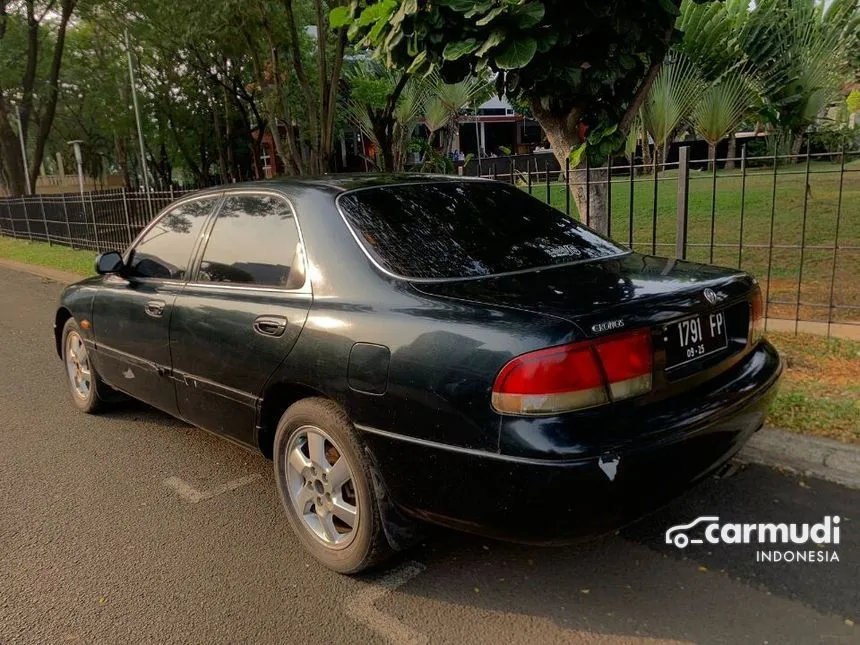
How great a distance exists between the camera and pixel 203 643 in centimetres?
257

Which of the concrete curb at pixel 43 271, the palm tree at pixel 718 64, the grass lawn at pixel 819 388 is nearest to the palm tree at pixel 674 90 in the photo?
the palm tree at pixel 718 64

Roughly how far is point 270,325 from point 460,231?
0.98m

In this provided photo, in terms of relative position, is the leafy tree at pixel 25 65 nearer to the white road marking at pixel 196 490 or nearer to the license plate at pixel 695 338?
the white road marking at pixel 196 490

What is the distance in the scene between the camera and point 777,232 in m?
9.30

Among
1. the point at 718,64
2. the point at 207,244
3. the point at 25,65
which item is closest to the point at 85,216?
the point at 25,65

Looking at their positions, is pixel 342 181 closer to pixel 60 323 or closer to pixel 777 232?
pixel 60 323

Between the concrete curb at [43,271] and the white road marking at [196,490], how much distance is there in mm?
9137

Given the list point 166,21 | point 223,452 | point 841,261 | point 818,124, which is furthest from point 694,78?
point 166,21

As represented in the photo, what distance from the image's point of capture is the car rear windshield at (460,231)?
3.00m

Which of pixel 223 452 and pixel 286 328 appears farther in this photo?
pixel 223 452

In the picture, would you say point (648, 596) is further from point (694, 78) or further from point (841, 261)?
point (694, 78)

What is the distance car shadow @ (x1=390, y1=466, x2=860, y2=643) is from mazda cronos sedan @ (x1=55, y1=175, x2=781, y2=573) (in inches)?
16.3

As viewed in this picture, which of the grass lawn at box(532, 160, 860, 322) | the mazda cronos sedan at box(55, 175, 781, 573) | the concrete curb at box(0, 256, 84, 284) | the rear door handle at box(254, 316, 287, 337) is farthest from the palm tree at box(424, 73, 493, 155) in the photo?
the rear door handle at box(254, 316, 287, 337)

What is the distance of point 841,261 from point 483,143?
29526 millimetres
